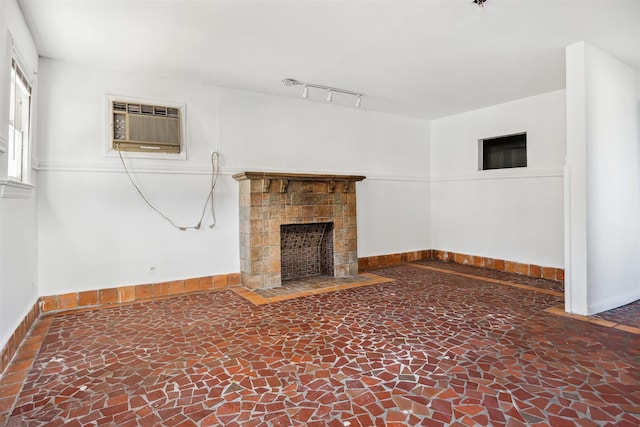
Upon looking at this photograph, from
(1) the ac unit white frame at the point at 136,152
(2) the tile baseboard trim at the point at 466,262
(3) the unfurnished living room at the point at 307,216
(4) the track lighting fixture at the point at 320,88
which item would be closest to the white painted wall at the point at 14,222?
(3) the unfurnished living room at the point at 307,216

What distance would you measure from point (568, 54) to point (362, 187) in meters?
3.08

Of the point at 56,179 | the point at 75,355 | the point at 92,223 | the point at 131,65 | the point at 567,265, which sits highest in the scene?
the point at 131,65

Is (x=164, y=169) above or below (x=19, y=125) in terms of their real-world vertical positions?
below

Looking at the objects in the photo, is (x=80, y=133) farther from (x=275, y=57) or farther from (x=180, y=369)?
(x=180, y=369)

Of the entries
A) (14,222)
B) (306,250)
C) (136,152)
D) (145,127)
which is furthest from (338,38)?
(14,222)

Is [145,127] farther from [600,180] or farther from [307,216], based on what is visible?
[600,180]

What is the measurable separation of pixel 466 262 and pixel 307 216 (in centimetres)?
299

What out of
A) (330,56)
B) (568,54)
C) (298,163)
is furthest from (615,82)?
(298,163)

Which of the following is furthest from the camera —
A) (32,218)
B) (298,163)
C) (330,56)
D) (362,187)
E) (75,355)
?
(362,187)

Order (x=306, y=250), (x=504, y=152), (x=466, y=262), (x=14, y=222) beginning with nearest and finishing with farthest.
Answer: (x=14, y=222) < (x=306, y=250) < (x=504, y=152) < (x=466, y=262)

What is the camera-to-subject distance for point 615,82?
3564 millimetres

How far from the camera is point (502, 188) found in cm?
535

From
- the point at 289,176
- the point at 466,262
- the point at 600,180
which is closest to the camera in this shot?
the point at 600,180

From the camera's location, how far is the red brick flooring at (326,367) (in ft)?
5.80
